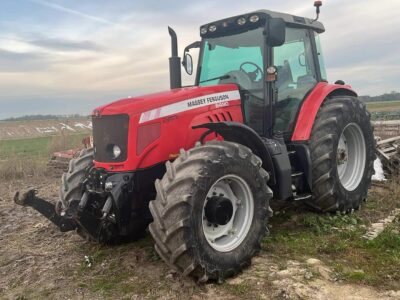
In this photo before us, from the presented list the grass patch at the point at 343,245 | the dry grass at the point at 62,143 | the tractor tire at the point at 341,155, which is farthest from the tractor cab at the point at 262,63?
the dry grass at the point at 62,143

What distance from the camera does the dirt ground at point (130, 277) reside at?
3.67m

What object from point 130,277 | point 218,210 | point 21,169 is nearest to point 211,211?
point 218,210

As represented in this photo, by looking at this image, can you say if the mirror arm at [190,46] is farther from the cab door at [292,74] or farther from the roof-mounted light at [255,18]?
the cab door at [292,74]

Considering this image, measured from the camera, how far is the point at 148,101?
14.9 feet

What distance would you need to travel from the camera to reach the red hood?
4441 mm

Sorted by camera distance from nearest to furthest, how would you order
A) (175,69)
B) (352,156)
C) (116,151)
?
1. (116,151)
2. (175,69)
3. (352,156)

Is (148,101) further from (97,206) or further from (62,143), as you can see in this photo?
(62,143)

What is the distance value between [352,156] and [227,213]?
9.92 feet

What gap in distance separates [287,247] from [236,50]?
2506 mm

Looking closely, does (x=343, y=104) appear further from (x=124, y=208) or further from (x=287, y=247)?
(x=124, y=208)

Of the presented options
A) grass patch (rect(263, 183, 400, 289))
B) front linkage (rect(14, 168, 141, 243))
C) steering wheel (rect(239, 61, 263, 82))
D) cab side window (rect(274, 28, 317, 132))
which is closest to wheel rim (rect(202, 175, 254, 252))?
grass patch (rect(263, 183, 400, 289))

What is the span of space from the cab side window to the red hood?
96 cm

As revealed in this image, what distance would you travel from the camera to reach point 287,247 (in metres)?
4.71

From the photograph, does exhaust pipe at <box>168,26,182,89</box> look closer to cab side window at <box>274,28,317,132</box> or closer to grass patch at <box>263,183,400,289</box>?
cab side window at <box>274,28,317,132</box>
